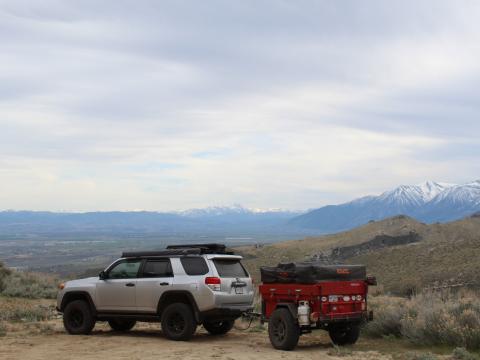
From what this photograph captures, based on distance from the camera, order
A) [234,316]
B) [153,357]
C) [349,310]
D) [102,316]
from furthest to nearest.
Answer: [102,316] < [234,316] < [349,310] < [153,357]

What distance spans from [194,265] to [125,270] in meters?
1.86

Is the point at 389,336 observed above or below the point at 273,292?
below

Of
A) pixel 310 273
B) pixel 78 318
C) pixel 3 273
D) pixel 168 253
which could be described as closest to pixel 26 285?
pixel 3 273

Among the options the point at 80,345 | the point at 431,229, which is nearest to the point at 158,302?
the point at 80,345

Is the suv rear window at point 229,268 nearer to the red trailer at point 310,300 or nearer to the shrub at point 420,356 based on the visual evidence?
the red trailer at point 310,300

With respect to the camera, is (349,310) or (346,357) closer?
(346,357)

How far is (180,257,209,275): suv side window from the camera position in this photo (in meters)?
13.9

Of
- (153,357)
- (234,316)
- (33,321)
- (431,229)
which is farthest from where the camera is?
(431,229)

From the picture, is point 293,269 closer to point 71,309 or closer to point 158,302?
point 158,302

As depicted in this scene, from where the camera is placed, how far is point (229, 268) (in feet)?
46.9

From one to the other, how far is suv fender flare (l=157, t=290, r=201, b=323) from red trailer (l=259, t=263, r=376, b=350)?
1372 mm

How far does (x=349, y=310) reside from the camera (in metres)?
13.0

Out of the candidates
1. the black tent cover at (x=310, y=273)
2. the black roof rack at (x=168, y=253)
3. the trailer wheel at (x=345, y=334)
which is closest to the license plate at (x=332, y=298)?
the black tent cover at (x=310, y=273)

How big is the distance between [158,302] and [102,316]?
168 centimetres
